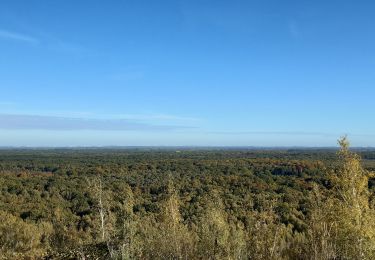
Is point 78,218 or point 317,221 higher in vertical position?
point 317,221

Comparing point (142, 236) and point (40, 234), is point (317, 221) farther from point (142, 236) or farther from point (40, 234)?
Answer: point (40, 234)

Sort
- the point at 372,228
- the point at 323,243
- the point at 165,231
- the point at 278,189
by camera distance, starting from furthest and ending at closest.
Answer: the point at 278,189 → the point at 165,231 → the point at 323,243 → the point at 372,228

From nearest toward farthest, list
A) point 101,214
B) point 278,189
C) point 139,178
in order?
point 101,214 → point 278,189 → point 139,178

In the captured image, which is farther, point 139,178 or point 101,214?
point 139,178

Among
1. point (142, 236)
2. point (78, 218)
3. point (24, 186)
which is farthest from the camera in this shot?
point (24, 186)

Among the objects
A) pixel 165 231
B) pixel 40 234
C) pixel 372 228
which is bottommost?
pixel 40 234

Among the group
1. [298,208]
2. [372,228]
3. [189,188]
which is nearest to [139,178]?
[189,188]

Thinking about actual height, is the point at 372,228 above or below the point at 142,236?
above

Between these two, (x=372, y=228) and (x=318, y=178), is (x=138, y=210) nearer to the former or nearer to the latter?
(x=318, y=178)

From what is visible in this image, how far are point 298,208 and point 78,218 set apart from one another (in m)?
23.4

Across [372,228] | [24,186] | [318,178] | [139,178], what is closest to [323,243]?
[372,228]

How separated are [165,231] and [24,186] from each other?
5039 cm

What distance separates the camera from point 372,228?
16.5 meters

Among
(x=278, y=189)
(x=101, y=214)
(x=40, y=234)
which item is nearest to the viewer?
(x=101, y=214)
